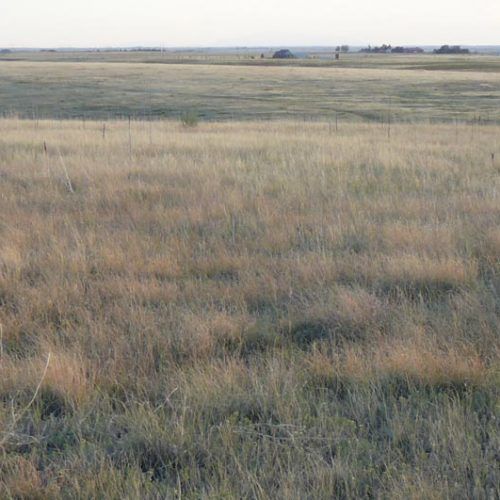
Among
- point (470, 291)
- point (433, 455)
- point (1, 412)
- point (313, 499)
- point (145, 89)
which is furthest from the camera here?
point (145, 89)

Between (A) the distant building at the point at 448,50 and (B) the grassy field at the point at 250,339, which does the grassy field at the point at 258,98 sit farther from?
(A) the distant building at the point at 448,50

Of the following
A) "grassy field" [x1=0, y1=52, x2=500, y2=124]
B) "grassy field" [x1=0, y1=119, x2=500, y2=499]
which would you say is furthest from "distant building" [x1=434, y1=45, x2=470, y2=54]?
"grassy field" [x1=0, y1=119, x2=500, y2=499]

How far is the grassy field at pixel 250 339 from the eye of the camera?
3156 millimetres

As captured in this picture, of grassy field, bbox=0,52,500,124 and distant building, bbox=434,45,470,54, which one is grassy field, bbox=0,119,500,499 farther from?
distant building, bbox=434,45,470,54

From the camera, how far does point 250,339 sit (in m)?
4.65

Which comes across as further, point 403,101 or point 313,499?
point 403,101

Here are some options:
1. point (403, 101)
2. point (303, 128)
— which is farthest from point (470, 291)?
point (403, 101)

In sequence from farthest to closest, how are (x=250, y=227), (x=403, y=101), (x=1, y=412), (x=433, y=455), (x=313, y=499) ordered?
(x=403, y=101), (x=250, y=227), (x=1, y=412), (x=433, y=455), (x=313, y=499)

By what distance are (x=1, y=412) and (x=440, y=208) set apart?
6069 mm

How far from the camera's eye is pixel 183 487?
121 inches

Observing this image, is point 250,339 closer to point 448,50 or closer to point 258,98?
point 258,98

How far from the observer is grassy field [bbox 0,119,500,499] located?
10.4ft

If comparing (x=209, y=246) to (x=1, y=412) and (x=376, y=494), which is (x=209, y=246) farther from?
(x=376, y=494)

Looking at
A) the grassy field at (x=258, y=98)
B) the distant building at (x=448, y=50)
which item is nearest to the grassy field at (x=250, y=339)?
the grassy field at (x=258, y=98)
